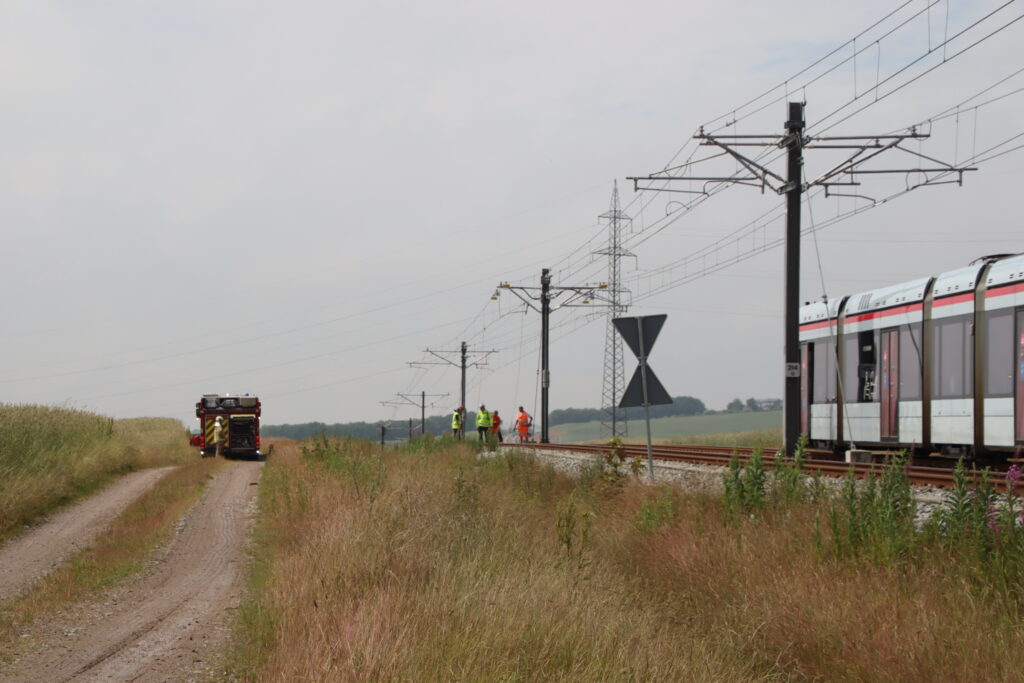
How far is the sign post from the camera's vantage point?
50.0ft

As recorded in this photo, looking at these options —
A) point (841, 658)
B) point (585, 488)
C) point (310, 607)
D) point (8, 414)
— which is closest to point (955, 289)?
point (585, 488)

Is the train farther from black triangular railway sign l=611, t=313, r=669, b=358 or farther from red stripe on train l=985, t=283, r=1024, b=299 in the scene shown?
black triangular railway sign l=611, t=313, r=669, b=358

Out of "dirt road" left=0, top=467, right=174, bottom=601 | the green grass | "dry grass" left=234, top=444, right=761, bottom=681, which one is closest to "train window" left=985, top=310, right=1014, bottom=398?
"dry grass" left=234, top=444, right=761, bottom=681

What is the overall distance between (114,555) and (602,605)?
34.2 feet

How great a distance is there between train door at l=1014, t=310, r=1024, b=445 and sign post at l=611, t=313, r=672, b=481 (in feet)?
18.8

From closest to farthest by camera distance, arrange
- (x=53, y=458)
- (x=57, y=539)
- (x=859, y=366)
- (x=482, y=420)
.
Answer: (x=57, y=539)
(x=859, y=366)
(x=53, y=458)
(x=482, y=420)

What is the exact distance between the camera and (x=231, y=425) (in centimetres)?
4462

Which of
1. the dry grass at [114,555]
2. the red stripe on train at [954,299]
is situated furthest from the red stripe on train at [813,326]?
the dry grass at [114,555]

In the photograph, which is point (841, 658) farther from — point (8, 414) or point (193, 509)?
point (8, 414)

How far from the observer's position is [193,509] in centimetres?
2189

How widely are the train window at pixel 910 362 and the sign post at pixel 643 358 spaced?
6.97 metres

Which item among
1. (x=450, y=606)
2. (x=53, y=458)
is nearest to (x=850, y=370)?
(x=450, y=606)

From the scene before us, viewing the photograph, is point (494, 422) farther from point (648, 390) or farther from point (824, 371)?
point (648, 390)

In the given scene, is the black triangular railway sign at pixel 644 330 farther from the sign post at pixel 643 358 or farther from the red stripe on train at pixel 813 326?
the red stripe on train at pixel 813 326
